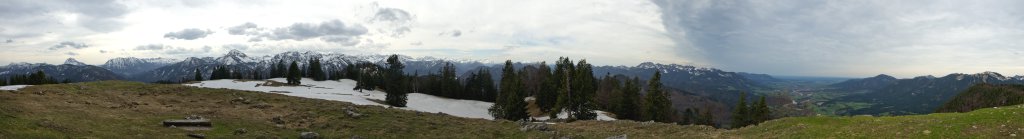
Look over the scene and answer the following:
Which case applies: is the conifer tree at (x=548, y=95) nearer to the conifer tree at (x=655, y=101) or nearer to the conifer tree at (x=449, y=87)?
the conifer tree at (x=655, y=101)

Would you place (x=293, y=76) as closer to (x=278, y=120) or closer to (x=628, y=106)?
(x=628, y=106)

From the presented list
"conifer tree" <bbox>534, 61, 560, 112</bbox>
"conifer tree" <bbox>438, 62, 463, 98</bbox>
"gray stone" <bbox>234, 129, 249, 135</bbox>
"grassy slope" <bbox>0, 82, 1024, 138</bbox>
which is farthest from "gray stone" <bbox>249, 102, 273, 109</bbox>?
"conifer tree" <bbox>438, 62, 463, 98</bbox>

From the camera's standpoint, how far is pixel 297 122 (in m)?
37.7

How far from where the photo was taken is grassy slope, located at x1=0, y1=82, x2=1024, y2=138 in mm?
23703

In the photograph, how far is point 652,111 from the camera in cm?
7681

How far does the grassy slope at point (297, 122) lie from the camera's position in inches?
933

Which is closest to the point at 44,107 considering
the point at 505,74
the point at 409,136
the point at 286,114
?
the point at 286,114

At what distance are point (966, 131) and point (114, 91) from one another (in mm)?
59908

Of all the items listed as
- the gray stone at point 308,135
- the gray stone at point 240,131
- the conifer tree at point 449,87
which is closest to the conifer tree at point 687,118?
the conifer tree at point 449,87

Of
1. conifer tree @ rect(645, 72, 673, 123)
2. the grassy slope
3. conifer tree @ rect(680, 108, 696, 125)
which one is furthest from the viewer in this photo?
conifer tree @ rect(680, 108, 696, 125)

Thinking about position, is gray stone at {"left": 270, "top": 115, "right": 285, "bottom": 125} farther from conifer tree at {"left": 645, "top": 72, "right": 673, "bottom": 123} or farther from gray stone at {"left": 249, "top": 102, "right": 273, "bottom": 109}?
conifer tree at {"left": 645, "top": 72, "right": 673, "bottom": 123}

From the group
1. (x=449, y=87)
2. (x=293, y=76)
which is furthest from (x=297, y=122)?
(x=293, y=76)

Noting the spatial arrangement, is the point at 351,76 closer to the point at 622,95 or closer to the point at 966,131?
the point at 622,95

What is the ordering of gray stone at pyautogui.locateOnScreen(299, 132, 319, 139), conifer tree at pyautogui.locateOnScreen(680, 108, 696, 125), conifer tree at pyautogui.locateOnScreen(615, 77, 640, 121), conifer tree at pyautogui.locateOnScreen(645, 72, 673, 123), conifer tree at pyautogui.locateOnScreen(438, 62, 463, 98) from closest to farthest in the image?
1. gray stone at pyautogui.locateOnScreen(299, 132, 319, 139)
2. conifer tree at pyautogui.locateOnScreen(645, 72, 673, 123)
3. conifer tree at pyautogui.locateOnScreen(615, 77, 640, 121)
4. conifer tree at pyautogui.locateOnScreen(680, 108, 696, 125)
5. conifer tree at pyautogui.locateOnScreen(438, 62, 463, 98)
